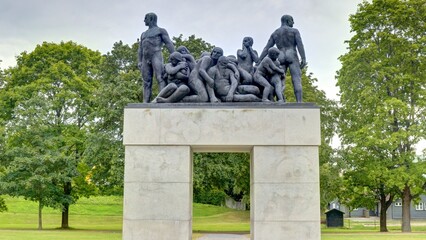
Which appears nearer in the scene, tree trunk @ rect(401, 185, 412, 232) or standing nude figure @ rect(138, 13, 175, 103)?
standing nude figure @ rect(138, 13, 175, 103)

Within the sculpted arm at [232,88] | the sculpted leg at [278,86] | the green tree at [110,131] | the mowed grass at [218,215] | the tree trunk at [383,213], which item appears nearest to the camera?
the sculpted arm at [232,88]

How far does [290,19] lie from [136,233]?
7282mm

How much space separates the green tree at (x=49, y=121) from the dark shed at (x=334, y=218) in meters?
18.4

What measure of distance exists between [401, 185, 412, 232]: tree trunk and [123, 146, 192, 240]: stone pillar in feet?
73.7

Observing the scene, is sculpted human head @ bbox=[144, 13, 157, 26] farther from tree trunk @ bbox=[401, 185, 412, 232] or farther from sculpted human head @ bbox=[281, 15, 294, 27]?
tree trunk @ bbox=[401, 185, 412, 232]

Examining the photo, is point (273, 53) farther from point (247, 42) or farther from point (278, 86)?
point (247, 42)

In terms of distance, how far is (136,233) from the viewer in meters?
12.2

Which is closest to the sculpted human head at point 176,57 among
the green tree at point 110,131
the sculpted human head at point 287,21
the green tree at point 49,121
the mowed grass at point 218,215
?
the sculpted human head at point 287,21

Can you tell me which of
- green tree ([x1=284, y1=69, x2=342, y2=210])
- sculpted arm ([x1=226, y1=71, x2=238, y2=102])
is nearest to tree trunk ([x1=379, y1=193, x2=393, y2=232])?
green tree ([x1=284, y1=69, x2=342, y2=210])

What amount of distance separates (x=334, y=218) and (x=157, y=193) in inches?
1082

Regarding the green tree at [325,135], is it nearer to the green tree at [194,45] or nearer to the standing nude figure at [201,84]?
the green tree at [194,45]

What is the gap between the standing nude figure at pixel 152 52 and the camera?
13.6 m

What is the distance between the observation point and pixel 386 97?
104 feet

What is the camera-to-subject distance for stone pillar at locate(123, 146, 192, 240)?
481 inches
